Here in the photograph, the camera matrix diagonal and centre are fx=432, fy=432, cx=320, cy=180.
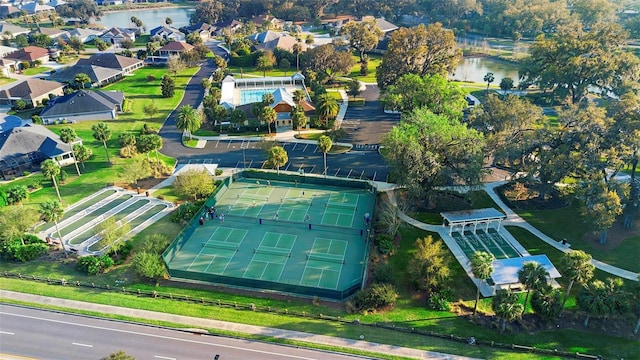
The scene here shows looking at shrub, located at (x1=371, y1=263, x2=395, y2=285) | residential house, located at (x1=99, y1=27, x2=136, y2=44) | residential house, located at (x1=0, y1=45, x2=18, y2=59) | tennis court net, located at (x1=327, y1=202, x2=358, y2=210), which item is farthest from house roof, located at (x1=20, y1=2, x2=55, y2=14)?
shrub, located at (x1=371, y1=263, x2=395, y2=285)

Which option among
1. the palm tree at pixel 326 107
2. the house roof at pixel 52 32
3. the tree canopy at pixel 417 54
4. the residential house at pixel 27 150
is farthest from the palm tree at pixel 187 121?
the house roof at pixel 52 32

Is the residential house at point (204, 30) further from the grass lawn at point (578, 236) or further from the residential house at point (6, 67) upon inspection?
the grass lawn at point (578, 236)

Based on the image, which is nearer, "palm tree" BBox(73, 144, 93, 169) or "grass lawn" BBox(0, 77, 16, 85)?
"palm tree" BBox(73, 144, 93, 169)

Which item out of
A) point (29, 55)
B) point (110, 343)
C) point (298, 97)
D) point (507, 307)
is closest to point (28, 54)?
point (29, 55)

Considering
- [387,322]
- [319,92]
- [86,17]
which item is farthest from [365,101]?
[86,17]

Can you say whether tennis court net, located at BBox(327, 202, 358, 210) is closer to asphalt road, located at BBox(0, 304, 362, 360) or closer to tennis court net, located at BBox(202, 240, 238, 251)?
tennis court net, located at BBox(202, 240, 238, 251)
